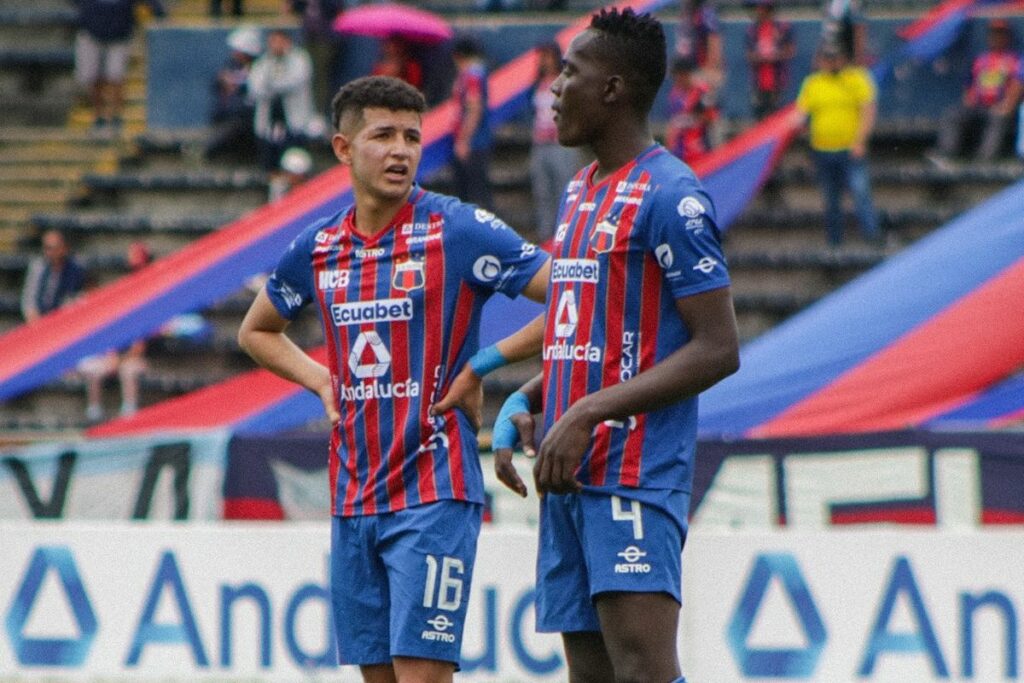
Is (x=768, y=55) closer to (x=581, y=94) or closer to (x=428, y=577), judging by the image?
(x=428, y=577)

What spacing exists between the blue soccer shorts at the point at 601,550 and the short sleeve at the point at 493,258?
36.1 inches

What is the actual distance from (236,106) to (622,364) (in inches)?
556

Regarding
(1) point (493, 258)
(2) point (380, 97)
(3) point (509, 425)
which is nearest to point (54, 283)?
(2) point (380, 97)

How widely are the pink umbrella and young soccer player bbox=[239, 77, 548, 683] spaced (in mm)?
10859

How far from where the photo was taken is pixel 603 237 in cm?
483

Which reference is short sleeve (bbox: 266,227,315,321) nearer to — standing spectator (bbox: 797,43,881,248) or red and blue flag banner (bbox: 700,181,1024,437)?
red and blue flag banner (bbox: 700,181,1024,437)

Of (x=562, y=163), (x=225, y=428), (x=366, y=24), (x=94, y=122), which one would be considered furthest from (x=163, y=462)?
(x=94, y=122)

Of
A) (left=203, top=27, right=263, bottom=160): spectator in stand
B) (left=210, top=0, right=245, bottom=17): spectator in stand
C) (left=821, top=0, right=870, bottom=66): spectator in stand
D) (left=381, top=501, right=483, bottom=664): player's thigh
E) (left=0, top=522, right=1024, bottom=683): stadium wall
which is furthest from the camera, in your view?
(left=210, top=0, right=245, bottom=17): spectator in stand

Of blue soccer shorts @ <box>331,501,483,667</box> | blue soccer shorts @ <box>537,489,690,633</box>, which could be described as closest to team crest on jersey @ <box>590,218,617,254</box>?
blue soccer shorts @ <box>537,489,690,633</box>

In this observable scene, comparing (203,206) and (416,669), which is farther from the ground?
(203,206)

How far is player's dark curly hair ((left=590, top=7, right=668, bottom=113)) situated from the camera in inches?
189

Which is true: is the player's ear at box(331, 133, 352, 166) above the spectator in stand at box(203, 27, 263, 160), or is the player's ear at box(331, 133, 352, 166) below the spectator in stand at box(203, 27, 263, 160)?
below

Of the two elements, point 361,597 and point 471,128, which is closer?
point 361,597

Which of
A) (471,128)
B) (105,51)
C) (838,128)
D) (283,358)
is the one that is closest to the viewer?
(283,358)
